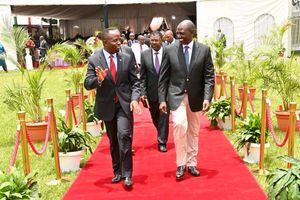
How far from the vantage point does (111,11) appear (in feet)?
91.8

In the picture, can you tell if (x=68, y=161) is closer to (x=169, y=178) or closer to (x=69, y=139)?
(x=69, y=139)

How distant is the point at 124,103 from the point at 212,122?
3.74 m

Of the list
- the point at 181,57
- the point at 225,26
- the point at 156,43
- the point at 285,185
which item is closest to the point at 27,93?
the point at 156,43

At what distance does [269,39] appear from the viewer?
901 cm

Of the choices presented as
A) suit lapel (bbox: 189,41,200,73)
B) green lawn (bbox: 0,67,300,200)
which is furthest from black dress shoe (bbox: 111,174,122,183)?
suit lapel (bbox: 189,41,200,73)

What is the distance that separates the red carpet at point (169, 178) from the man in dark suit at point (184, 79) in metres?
0.34

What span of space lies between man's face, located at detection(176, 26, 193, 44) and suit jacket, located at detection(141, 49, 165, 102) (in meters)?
1.62

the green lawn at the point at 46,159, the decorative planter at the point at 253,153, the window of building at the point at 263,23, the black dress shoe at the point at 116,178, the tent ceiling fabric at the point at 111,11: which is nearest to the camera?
the green lawn at the point at 46,159

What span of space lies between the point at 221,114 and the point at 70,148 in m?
3.23

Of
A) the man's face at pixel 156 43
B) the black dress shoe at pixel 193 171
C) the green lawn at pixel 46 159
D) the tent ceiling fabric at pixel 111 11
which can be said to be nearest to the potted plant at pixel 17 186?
the green lawn at pixel 46 159

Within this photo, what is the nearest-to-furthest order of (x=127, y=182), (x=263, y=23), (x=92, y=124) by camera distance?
(x=127, y=182) < (x=92, y=124) < (x=263, y=23)

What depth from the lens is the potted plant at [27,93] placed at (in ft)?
25.4

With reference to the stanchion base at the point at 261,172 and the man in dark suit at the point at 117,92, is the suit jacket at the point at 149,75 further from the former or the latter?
the stanchion base at the point at 261,172

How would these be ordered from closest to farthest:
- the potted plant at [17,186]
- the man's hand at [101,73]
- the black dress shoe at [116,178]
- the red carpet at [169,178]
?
the potted plant at [17,186], the man's hand at [101,73], the red carpet at [169,178], the black dress shoe at [116,178]
